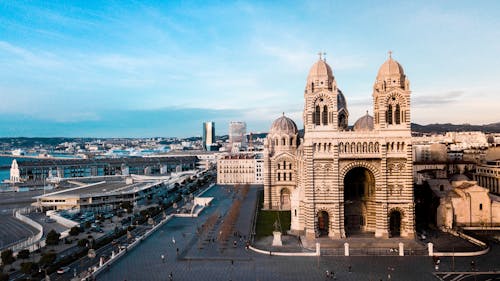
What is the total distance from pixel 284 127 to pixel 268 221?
19.8 metres

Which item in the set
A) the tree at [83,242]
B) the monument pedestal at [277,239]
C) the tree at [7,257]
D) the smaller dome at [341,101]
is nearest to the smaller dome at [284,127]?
the smaller dome at [341,101]

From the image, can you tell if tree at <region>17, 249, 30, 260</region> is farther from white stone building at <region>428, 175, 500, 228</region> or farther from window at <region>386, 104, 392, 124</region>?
white stone building at <region>428, 175, 500, 228</region>

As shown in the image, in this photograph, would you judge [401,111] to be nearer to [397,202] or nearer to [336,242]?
[397,202]

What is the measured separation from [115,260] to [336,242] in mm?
23122

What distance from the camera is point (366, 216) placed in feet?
171

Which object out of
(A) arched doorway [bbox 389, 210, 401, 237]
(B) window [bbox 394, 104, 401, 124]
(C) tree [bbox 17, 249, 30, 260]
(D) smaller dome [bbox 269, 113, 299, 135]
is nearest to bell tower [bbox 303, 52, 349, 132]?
(B) window [bbox 394, 104, 401, 124]

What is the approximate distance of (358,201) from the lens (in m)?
52.8

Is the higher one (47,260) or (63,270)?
(47,260)

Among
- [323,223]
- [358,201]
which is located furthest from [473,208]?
[323,223]

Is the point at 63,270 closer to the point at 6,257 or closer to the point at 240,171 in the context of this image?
the point at 6,257

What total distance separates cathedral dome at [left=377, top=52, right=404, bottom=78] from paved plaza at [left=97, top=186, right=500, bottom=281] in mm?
20408

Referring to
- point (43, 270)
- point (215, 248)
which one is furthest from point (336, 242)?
point (43, 270)

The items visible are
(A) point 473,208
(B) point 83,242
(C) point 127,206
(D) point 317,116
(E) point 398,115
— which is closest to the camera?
(E) point 398,115

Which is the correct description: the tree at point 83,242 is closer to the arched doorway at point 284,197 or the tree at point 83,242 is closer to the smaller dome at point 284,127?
the arched doorway at point 284,197
